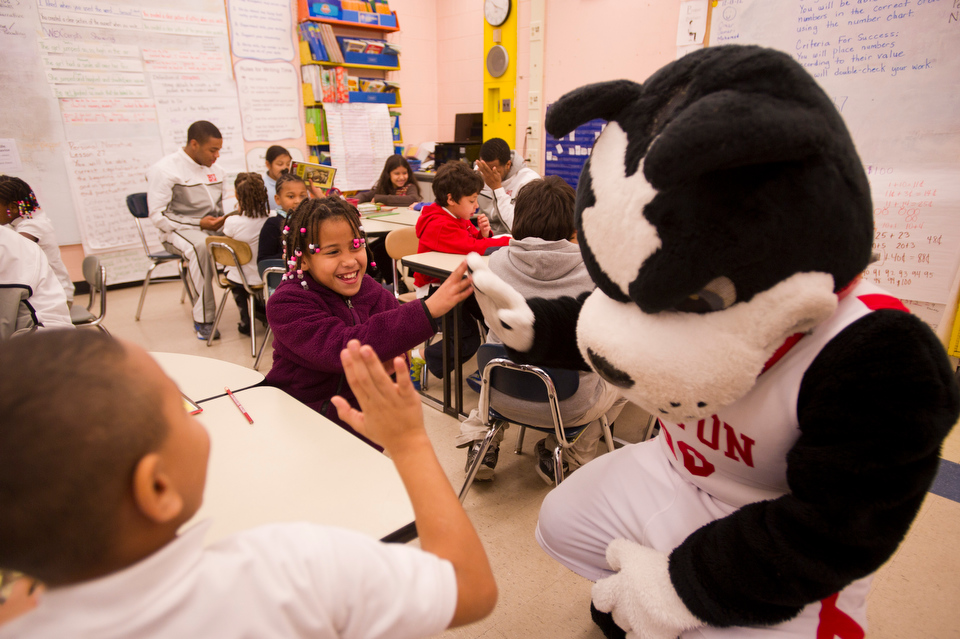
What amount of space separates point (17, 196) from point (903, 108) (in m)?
4.55

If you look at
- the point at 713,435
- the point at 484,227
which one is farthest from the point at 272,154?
the point at 713,435

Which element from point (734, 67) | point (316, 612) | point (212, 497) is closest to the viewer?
point (316, 612)

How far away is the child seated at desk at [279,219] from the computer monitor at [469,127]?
2.66 m

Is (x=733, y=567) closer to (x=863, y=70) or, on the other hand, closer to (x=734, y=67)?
(x=734, y=67)

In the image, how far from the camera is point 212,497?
2.98 ft

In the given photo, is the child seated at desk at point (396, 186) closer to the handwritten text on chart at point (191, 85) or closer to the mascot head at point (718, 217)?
the handwritten text on chart at point (191, 85)

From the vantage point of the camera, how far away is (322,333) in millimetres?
1394

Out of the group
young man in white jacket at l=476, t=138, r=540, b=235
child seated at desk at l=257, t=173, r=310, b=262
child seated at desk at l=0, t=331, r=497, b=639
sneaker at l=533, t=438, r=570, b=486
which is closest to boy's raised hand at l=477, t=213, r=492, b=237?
young man in white jacket at l=476, t=138, r=540, b=235

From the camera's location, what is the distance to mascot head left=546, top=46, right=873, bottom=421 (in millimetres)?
560

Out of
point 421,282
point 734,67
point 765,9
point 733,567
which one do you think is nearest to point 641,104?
point 734,67

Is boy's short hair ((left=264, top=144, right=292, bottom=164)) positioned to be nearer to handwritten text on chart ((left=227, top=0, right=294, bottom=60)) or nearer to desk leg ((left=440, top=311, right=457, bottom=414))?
handwritten text on chart ((left=227, top=0, right=294, bottom=60))

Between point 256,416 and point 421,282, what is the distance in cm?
172

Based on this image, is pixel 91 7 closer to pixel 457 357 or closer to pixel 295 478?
pixel 457 357

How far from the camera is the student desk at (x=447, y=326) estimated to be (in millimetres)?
2350
